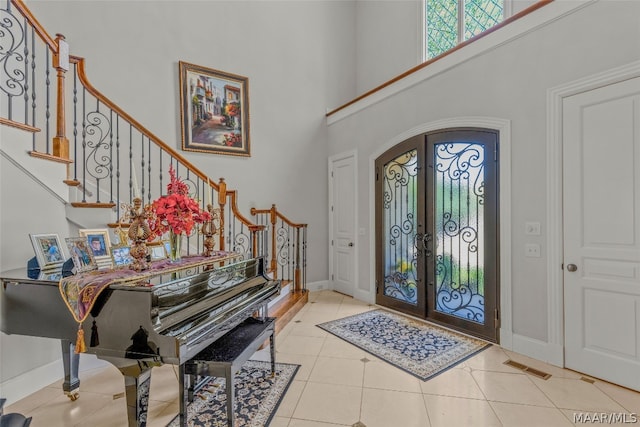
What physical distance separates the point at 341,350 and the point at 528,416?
1573 mm

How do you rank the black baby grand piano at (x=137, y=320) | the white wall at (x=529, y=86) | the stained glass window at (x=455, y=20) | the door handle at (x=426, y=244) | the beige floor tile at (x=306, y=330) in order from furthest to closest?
the stained glass window at (x=455, y=20) → the door handle at (x=426, y=244) → the beige floor tile at (x=306, y=330) → the white wall at (x=529, y=86) → the black baby grand piano at (x=137, y=320)

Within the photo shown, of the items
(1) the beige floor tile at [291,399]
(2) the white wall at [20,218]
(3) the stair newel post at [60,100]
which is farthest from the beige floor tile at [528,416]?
(3) the stair newel post at [60,100]

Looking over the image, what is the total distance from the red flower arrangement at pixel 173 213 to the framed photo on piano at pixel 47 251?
71 centimetres

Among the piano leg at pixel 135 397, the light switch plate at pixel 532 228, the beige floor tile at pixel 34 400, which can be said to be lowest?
the beige floor tile at pixel 34 400

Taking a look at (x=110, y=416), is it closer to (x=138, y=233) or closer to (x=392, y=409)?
(x=138, y=233)

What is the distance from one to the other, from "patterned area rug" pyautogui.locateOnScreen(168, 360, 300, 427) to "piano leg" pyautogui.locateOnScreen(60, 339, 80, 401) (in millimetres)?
852

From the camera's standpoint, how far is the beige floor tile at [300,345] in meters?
3.12

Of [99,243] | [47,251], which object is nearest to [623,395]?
[99,243]

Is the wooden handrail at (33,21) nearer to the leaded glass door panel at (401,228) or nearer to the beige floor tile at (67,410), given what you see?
the beige floor tile at (67,410)

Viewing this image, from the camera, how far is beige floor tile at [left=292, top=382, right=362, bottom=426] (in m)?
2.08

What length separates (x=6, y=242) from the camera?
7.16 ft

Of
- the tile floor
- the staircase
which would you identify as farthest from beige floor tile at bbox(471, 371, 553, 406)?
the staircase

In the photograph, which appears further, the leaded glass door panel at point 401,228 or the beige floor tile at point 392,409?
the leaded glass door panel at point 401,228

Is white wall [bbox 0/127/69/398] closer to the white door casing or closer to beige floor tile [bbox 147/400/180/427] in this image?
beige floor tile [bbox 147/400/180/427]
